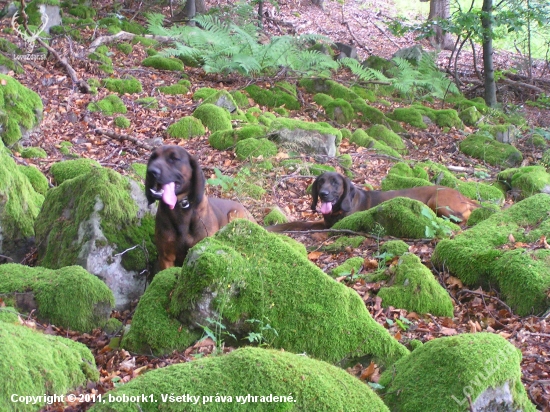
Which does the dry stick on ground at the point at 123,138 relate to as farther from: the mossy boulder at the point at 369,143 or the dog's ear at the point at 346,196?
the mossy boulder at the point at 369,143

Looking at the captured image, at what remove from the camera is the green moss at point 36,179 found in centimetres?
799

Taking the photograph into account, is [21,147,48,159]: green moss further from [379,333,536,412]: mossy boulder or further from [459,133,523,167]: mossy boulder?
[459,133,523,167]: mossy boulder

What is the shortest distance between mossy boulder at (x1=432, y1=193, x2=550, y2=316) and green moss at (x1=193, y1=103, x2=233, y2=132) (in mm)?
6645

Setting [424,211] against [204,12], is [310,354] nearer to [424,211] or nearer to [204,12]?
[424,211]

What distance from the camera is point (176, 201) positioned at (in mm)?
5820

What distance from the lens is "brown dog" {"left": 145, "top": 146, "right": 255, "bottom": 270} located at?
566 cm

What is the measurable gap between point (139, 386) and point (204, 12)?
18705 mm

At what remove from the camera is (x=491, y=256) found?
5.64 meters

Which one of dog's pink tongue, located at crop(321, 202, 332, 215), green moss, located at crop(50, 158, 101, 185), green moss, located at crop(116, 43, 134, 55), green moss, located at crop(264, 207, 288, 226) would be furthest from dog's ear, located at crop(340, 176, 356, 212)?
green moss, located at crop(116, 43, 134, 55)

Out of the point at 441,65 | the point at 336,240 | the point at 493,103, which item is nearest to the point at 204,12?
the point at 441,65

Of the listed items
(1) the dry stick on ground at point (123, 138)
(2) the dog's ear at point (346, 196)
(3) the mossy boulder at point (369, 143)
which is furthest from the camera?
(3) the mossy boulder at point (369, 143)

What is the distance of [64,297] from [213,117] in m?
7.35

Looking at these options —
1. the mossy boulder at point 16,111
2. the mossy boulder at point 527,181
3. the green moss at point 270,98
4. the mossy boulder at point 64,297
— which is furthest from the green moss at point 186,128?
the mossy boulder at point 64,297

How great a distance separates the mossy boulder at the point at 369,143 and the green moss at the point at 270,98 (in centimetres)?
220
